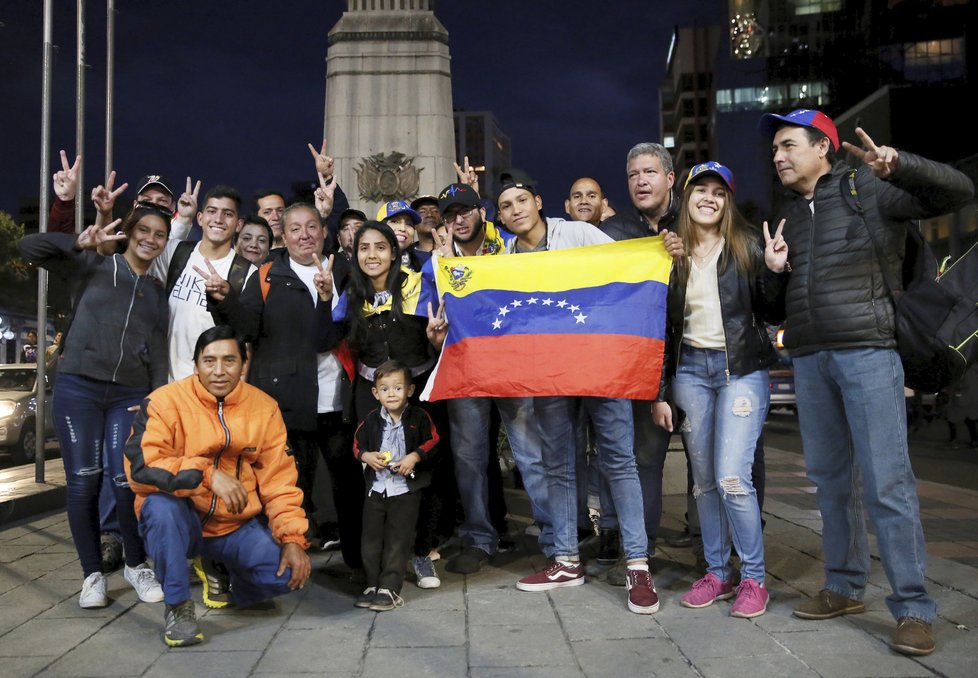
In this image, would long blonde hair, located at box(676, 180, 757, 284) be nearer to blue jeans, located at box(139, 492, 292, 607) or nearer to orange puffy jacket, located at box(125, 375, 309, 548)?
orange puffy jacket, located at box(125, 375, 309, 548)

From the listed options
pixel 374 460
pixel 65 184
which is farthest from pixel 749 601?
pixel 65 184

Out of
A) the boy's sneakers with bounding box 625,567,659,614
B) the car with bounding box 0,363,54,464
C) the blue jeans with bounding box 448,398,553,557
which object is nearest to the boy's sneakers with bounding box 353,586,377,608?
the blue jeans with bounding box 448,398,553,557

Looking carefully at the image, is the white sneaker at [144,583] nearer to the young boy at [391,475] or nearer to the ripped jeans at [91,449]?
the ripped jeans at [91,449]

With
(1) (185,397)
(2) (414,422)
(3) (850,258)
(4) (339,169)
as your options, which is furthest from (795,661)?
(4) (339,169)

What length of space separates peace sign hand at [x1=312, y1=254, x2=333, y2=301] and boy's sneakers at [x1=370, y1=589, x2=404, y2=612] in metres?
1.89

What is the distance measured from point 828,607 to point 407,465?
2358mm

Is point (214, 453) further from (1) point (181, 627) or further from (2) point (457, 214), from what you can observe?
(2) point (457, 214)

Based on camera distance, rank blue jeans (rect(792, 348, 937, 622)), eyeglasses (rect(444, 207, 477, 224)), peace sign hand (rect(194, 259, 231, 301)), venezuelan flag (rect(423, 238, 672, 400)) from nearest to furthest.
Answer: blue jeans (rect(792, 348, 937, 622)) < venezuelan flag (rect(423, 238, 672, 400)) < peace sign hand (rect(194, 259, 231, 301)) < eyeglasses (rect(444, 207, 477, 224))

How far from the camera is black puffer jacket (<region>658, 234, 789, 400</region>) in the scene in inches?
190

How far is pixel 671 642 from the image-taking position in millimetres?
4266

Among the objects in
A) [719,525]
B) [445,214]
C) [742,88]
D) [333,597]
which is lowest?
[333,597]

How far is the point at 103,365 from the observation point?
536 cm

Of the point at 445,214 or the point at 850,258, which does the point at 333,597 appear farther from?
the point at 850,258

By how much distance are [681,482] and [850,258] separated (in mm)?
4976
